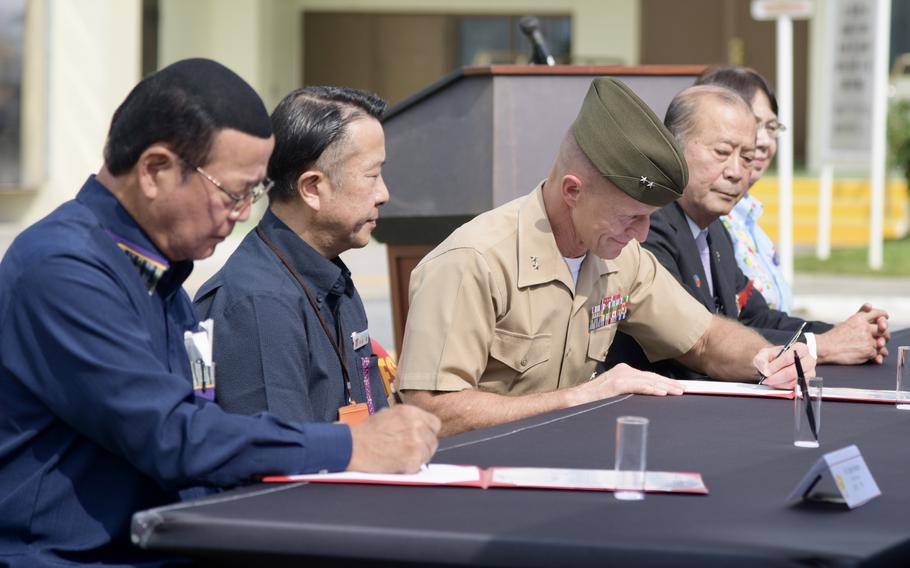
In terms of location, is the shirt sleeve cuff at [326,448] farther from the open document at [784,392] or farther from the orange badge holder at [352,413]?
the open document at [784,392]

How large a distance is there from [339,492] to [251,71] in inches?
540

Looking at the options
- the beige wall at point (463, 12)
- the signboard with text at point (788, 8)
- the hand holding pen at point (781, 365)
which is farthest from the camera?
the beige wall at point (463, 12)

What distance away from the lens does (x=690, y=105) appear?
13.3ft

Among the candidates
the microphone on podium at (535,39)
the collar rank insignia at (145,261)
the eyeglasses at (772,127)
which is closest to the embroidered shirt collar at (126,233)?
the collar rank insignia at (145,261)

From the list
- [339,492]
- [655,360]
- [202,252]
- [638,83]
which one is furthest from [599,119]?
[638,83]

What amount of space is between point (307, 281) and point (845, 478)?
130 centimetres

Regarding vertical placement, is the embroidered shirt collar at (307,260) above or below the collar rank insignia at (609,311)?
above

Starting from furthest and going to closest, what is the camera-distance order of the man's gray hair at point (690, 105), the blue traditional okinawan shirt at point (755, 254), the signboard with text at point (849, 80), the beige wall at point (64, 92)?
the signboard with text at point (849, 80)
the beige wall at point (64, 92)
the blue traditional okinawan shirt at point (755, 254)
the man's gray hair at point (690, 105)

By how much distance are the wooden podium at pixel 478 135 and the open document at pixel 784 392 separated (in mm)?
1996

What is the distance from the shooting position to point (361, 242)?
3.15 metres

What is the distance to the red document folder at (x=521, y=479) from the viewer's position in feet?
7.13

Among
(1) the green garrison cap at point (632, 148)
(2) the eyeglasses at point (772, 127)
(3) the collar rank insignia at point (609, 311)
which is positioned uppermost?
(2) the eyeglasses at point (772, 127)

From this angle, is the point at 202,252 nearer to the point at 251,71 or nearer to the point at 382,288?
the point at 382,288

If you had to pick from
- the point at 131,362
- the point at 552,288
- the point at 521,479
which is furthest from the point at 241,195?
the point at 552,288
